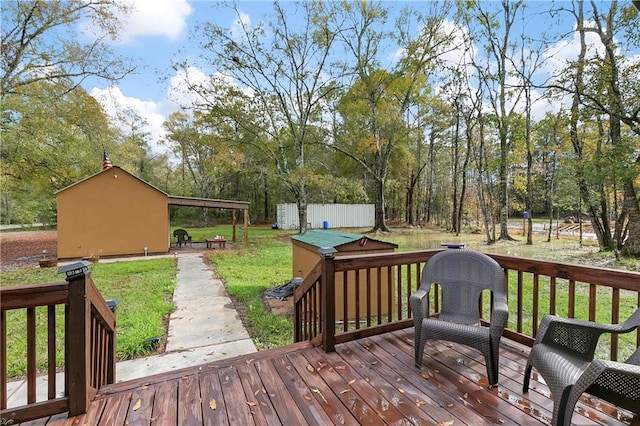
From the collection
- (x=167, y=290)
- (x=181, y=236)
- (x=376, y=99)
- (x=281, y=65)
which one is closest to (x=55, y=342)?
(x=167, y=290)

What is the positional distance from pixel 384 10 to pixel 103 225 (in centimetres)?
1492

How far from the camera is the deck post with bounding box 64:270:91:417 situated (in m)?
1.66

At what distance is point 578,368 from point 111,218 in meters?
12.2

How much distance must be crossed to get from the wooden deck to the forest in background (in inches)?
295

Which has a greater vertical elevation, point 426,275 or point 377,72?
point 377,72

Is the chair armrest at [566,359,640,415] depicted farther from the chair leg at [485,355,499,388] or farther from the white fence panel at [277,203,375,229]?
the white fence panel at [277,203,375,229]

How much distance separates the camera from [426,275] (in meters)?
2.62

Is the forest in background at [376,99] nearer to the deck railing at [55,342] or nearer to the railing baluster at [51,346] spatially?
the deck railing at [55,342]

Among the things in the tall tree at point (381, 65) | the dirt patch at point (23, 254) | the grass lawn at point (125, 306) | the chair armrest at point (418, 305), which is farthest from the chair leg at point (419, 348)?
the tall tree at point (381, 65)

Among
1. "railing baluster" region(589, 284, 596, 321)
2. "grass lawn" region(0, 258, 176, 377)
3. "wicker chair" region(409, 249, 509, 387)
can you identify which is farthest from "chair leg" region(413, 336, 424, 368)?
"grass lawn" region(0, 258, 176, 377)

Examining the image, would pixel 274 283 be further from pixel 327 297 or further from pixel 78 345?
pixel 78 345

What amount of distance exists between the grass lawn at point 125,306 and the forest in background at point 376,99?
464 centimetres

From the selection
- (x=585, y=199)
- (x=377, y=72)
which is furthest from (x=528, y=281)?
(x=377, y=72)

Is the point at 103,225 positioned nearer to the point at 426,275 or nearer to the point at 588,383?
the point at 426,275
